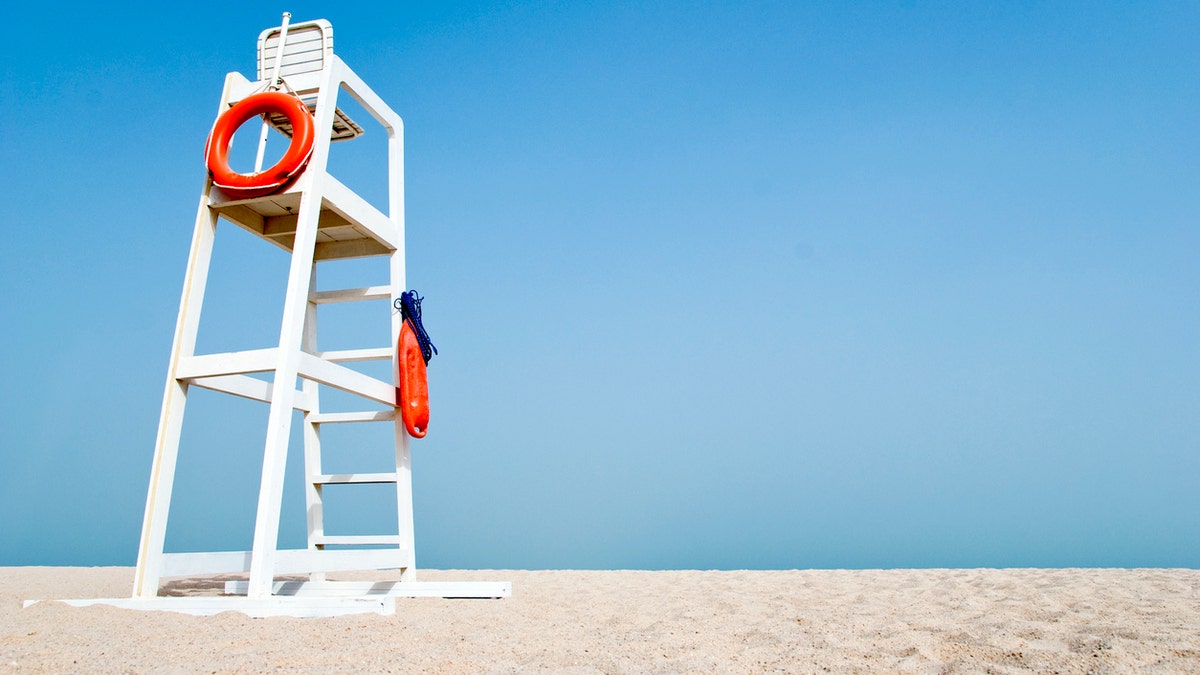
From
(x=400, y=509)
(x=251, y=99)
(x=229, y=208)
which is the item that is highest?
(x=251, y=99)

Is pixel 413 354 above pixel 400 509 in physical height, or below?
above

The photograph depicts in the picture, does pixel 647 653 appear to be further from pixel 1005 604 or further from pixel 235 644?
pixel 1005 604

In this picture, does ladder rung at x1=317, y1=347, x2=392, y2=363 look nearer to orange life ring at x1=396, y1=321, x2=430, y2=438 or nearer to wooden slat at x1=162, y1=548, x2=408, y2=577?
orange life ring at x1=396, y1=321, x2=430, y2=438

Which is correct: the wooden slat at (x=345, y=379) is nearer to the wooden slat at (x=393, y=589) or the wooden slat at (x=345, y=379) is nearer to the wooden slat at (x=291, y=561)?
the wooden slat at (x=291, y=561)

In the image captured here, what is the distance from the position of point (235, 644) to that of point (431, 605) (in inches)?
67.0

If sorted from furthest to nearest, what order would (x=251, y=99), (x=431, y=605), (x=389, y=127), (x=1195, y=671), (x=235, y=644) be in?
(x=389, y=127)
(x=251, y=99)
(x=431, y=605)
(x=235, y=644)
(x=1195, y=671)

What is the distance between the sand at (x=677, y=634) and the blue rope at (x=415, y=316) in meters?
1.85

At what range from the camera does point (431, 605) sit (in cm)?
482

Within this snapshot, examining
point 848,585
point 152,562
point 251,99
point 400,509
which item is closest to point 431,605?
point 400,509

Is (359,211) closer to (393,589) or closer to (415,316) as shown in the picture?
(415,316)

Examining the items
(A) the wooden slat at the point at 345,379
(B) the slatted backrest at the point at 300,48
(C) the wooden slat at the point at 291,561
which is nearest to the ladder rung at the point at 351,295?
(A) the wooden slat at the point at 345,379

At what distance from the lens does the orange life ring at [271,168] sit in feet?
16.8

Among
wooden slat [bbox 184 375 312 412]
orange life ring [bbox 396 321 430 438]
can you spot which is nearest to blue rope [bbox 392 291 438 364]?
orange life ring [bbox 396 321 430 438]

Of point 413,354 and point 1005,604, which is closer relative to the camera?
point 1005,604
